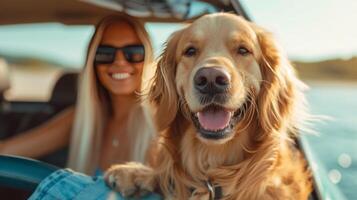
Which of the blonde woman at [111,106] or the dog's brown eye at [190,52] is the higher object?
the dog's brown eye at [190,52]

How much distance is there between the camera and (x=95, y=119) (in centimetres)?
375

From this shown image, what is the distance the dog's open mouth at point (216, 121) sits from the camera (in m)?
2.56

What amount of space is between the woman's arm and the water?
1941 millimetres

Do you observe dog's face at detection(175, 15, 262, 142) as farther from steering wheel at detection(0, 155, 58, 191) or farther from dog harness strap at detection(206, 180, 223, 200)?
steering wheel at detection(0, 155, 58, 191)

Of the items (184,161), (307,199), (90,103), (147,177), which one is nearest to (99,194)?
(147,177)

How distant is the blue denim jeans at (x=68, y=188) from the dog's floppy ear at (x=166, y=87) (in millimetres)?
559

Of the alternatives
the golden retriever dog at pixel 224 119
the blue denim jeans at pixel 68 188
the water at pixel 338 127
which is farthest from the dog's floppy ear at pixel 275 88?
the water at pixel 338 127

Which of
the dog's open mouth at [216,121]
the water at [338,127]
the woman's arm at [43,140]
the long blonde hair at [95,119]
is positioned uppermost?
the dog's open mouth at [216,121]

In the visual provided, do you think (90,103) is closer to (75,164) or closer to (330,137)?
(75,164)

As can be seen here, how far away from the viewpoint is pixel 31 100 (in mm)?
5785

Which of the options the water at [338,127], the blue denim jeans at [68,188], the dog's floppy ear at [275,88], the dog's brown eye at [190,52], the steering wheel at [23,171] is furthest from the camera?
the water at [338,127]

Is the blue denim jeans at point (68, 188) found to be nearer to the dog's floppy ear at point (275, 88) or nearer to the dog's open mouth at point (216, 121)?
the dog's open mouth at point (216, 121)

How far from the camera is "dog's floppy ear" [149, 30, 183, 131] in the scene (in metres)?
2.81

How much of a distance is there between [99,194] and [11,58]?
396 cm
